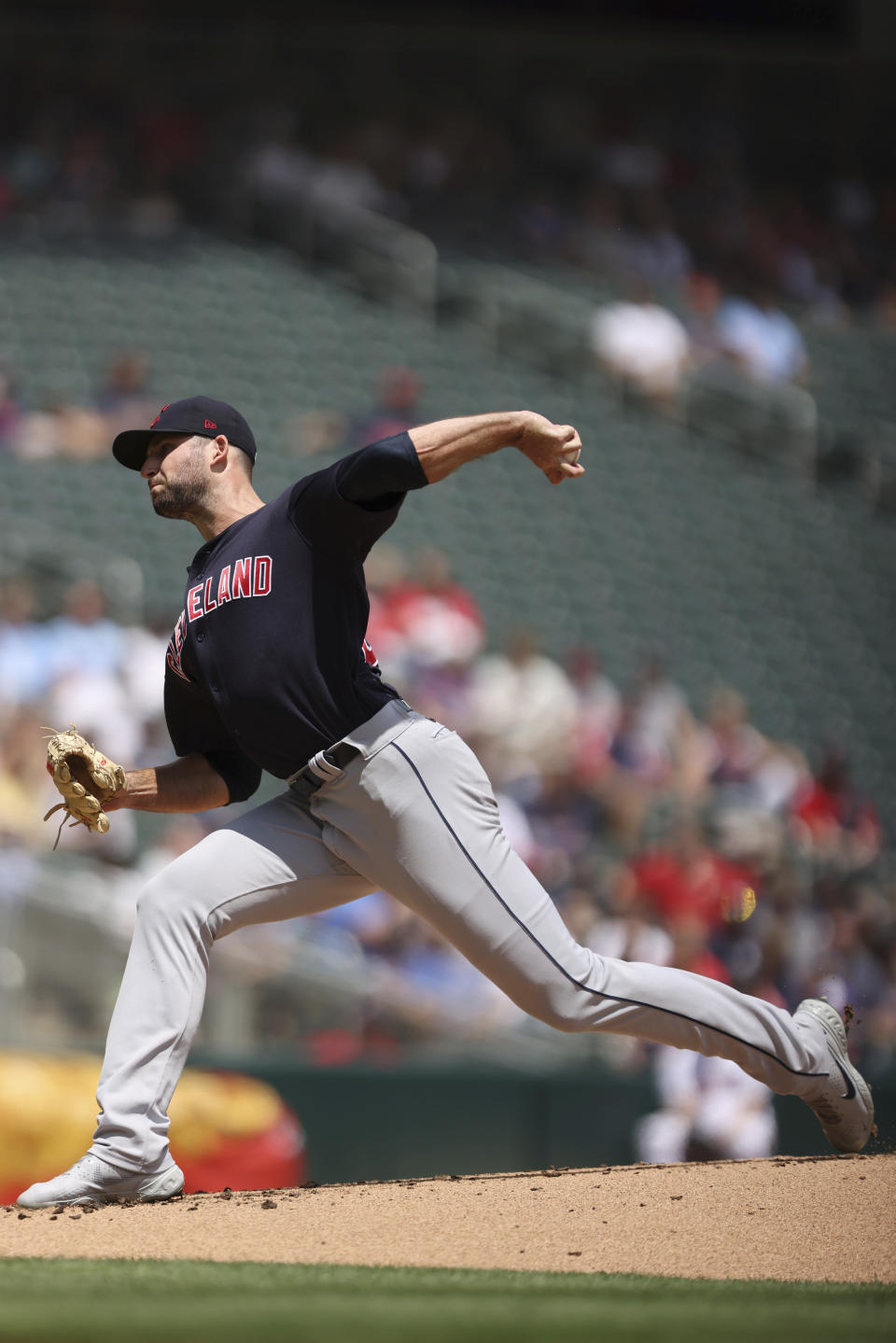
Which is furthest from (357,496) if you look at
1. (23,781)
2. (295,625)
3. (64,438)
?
(64,438)

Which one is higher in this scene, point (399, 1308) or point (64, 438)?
point (64, 438)

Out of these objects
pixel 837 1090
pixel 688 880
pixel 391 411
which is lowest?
pixel 688 880

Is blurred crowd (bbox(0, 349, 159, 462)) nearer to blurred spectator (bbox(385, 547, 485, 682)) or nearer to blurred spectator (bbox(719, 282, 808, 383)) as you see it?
blurred spectator (bbox(385, 547, 485, 682))

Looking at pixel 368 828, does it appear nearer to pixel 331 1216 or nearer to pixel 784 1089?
pixel 331 1216

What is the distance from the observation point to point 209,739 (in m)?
3.57

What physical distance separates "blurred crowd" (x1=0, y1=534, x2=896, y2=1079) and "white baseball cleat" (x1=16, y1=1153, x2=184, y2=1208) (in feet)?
10.7

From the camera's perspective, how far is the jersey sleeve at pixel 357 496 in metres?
2.96

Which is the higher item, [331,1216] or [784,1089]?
[784,1089]

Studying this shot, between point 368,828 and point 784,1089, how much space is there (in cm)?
110

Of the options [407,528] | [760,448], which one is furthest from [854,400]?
[407,528]

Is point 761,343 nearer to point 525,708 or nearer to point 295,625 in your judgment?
point 525,708

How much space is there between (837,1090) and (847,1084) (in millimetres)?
40

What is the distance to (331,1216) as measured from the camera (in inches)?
121

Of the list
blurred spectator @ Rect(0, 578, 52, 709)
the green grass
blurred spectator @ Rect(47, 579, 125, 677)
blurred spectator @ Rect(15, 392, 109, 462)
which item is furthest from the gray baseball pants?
blurred spectator @ Rect(15, 392, 109, 462)
